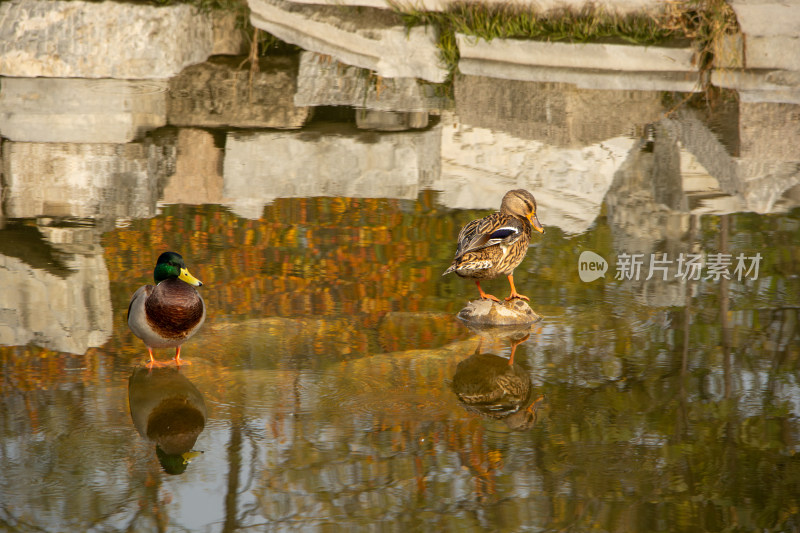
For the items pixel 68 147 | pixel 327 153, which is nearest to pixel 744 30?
pixel 327 153

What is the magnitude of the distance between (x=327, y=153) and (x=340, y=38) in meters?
3.63

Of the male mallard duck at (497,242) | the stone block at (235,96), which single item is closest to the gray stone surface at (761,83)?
the stone block at (235,96)

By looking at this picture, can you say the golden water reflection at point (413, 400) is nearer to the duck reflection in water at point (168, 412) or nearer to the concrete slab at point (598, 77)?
the duck reflection in water at point (168, 412)

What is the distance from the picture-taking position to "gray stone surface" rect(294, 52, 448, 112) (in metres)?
9.94

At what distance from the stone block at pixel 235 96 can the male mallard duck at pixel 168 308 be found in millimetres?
4572

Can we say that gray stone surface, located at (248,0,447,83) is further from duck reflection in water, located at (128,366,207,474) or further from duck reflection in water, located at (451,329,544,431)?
duck reflection in water, located at (128,366,207,474)

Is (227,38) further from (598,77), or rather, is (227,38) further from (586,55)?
(598,77)

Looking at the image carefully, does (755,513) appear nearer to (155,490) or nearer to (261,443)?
(261,443)

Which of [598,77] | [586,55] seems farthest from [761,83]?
[586,55]

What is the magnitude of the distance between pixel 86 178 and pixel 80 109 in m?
2.19

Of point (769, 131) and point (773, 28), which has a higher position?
point (773, 28)

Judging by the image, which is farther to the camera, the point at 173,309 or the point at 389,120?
the point at 389,120

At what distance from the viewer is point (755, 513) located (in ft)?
12.0

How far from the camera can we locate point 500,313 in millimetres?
5480
